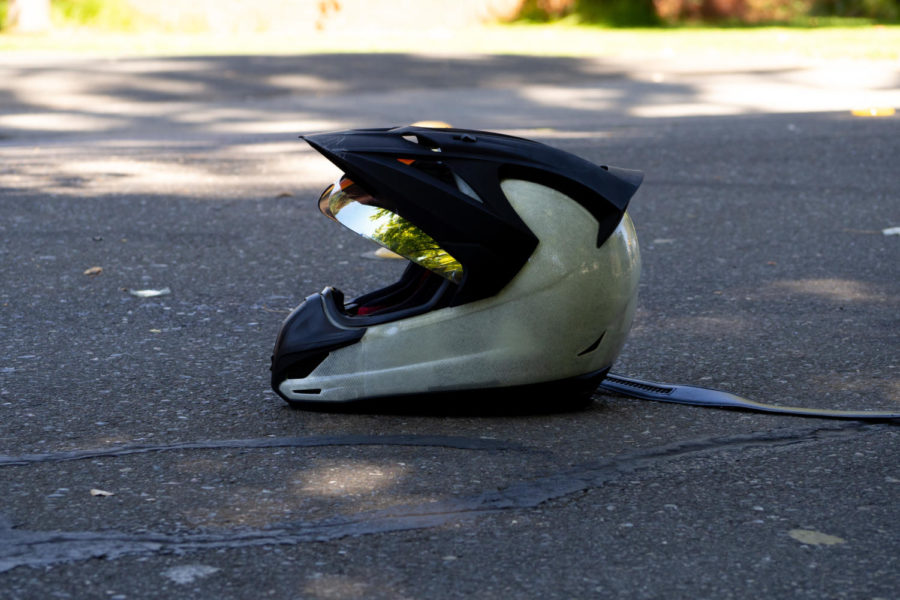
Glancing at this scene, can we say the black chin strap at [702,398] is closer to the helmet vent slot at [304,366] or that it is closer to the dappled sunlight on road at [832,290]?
the helmet vent slot at [304,366]

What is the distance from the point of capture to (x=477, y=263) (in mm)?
3602

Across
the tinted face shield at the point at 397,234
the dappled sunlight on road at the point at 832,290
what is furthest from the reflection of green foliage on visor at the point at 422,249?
the dappled sunlight on road at the point at 832,290

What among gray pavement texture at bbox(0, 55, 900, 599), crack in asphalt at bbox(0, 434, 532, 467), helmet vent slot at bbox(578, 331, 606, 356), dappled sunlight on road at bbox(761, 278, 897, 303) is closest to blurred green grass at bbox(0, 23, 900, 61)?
gray pavement texture at bbox(0, 55, 900, 599)

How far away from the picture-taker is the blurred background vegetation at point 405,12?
77.6ft

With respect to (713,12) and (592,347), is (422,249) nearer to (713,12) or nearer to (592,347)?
(592,347)

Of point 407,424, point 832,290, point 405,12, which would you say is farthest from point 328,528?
point 405,12

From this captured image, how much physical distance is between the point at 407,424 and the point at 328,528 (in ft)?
2.69

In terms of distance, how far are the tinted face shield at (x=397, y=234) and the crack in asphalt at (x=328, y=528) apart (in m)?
0.74

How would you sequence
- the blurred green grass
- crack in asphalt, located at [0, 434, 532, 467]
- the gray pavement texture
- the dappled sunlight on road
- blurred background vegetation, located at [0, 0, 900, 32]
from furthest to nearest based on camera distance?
blurred background vegetation, located at [0, 0, 900, 32] → the blurred green grass → the dappled sunlight on road → crack in asphalt, located at [0, 434, 532, 467] → the gray pavement texture

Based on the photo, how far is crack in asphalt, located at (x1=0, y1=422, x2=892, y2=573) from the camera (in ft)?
9.06

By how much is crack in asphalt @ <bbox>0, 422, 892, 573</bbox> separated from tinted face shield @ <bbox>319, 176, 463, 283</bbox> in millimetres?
737

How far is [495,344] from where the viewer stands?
3.68 metres

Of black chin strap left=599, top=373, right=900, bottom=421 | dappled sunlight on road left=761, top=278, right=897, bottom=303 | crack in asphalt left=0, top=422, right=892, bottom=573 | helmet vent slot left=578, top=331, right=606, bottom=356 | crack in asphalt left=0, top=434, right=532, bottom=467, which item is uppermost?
helmet vent slot left=578, top=331, right=606, bottom=356

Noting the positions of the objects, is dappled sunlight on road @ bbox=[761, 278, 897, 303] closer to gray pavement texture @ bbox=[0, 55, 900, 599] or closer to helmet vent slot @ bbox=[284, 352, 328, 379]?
gray pavement texture @ bbox=[0, 55, 900, 599]
